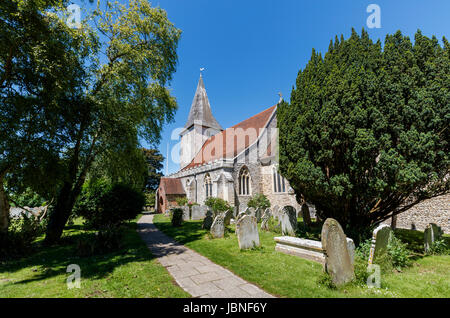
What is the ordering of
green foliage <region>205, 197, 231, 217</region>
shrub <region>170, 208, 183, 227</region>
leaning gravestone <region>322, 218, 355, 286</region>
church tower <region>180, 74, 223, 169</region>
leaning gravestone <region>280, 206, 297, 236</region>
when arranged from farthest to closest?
church tower <region>180, 74, 223, 169</region>, green foliage <region>205, 197, 231, 217</region>, shrub <region>170, 208, 183, 227</region>, leaning gravestone <region>280, 206, 297, 236</region>, leaning gravestone <region>322, 218, 355, 286</region>

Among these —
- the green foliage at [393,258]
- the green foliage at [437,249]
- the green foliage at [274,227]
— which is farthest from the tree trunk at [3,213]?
the green foliage at [437,249]

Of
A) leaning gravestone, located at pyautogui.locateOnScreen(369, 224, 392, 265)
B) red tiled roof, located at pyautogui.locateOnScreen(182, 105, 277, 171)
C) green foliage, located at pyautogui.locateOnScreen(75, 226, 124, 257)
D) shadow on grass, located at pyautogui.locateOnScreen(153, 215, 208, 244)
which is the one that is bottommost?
shadow on grass, located at pyautogui.locateOnScreen(153, 215, 208, 244)

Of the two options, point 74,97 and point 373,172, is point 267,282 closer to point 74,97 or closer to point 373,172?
point 373,172

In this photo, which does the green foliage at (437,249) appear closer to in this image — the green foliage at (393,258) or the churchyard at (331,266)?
the churchyard at (331,266)

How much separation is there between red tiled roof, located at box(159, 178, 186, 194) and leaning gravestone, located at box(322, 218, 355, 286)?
21.8 m

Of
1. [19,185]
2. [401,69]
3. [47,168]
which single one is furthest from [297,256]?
[19,185]

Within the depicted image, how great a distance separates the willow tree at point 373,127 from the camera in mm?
4879

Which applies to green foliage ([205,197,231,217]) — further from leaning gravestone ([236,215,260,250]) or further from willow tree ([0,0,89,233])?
willow tree ([0,0,89,233])

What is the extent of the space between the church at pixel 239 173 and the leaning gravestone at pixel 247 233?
840 cm

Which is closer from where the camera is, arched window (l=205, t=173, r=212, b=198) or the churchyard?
the churchyard

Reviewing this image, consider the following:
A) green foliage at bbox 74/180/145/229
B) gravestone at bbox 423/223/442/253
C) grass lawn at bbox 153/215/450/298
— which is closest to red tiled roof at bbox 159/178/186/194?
green foliage at bbox 74/180/145/229

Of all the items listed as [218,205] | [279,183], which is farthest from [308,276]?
[279,183]

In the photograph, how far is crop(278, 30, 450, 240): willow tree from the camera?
16.0 feet

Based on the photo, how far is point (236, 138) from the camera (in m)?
21.6
